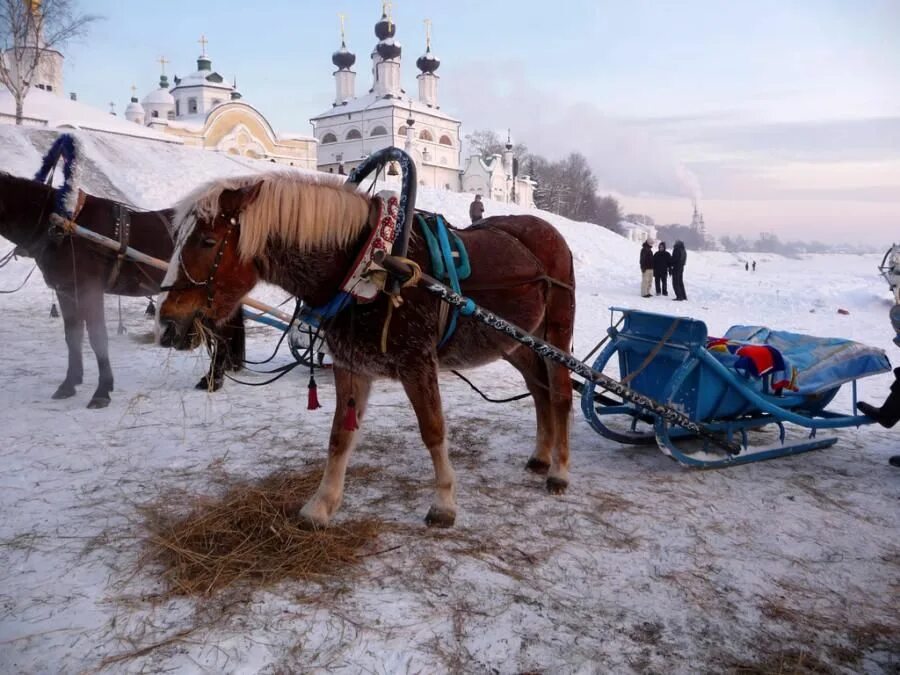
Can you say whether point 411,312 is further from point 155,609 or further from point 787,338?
point 787,338

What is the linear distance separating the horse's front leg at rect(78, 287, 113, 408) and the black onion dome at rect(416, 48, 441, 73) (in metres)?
66.2

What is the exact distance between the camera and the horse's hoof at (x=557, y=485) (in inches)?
158

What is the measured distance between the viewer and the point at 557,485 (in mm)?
4031

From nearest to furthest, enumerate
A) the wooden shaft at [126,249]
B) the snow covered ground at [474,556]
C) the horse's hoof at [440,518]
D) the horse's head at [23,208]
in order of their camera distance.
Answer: the snow covered ground at [474,556] → the horse's hoof at [440,518] → the wooden shaft at [126,249] → the horse's head at [23,208]

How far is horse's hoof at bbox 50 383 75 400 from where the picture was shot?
6.00 m

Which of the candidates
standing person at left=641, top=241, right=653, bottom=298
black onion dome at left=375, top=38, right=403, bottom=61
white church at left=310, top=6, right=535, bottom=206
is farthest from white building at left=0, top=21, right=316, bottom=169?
standing person at left=641, top=241, right=653, bottom=298

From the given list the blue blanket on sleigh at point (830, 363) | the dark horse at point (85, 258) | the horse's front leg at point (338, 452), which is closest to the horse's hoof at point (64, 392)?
the dark horse at point (85, 258)

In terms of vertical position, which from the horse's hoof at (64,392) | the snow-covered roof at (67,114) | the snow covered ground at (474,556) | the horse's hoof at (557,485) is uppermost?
the snow-covered roof at (67,114)

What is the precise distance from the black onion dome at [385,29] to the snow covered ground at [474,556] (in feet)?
205

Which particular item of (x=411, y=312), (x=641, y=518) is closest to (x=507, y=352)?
(x=411, y=312)

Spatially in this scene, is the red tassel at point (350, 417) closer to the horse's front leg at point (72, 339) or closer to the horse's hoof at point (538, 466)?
the horse's hoof at point (538, 466)

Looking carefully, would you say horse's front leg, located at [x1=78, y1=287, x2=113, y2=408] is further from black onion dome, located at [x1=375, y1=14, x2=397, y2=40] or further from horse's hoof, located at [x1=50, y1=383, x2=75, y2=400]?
black onion dome, located at [x1=375, y1=14, x2=397, y2=40]

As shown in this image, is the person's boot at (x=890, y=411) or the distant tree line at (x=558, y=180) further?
the distant tree line at (x=558, y=180)

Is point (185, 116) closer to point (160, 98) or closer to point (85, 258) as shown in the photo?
point (160, 98)
